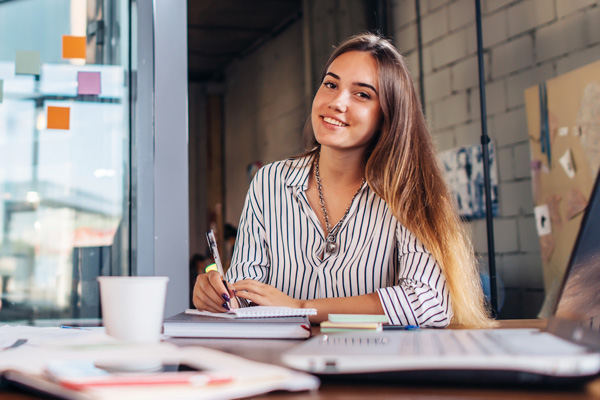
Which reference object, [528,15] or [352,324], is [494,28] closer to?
[528,15]

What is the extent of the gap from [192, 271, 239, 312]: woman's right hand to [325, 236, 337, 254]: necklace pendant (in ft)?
1.26

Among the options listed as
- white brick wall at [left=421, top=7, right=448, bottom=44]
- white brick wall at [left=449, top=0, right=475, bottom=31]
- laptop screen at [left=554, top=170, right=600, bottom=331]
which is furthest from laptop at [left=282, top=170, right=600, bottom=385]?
white brick wall at [left=421, top=7, right=448, bottom=44]

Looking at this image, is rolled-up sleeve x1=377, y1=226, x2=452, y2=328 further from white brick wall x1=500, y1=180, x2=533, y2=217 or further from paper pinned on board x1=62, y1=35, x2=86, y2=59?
white brick wall x1=500, y1=180, x2=533, y2=217

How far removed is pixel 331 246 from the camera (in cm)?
156

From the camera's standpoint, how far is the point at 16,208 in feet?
7.16

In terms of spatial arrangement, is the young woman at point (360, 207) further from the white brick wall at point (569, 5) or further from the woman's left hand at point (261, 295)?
the white brick wall at point (569, 5)

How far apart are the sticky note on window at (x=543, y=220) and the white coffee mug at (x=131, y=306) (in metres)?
2.38

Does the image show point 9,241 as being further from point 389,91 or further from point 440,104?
point 440,104

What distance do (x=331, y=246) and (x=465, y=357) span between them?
3.46ft

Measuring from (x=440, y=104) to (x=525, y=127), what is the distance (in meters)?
0.73

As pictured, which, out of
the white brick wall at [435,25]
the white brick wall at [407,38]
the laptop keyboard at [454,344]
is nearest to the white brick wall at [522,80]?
the white brick wall at [435,25]

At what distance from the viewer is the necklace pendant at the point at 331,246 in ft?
5.09

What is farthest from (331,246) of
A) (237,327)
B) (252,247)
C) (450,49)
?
(450,49)

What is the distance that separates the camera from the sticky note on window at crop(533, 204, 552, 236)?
8.96ft
